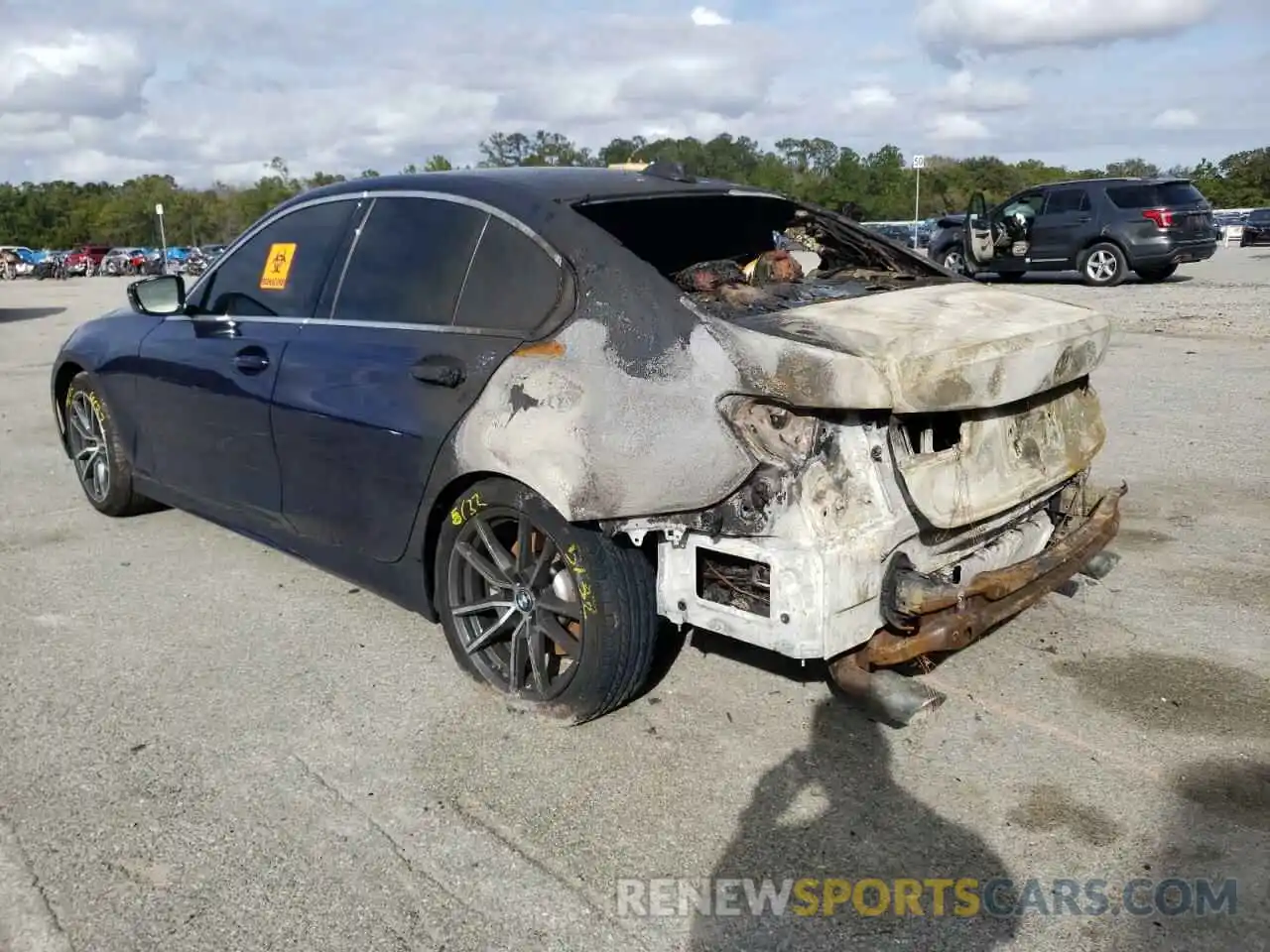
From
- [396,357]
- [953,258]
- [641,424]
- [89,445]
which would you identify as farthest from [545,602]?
[953,258]

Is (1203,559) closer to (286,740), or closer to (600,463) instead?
(600,463)

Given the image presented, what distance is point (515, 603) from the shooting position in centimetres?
340

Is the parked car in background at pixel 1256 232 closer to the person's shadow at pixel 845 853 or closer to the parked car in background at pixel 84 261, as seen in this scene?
the person's shadow at pixel 845 853

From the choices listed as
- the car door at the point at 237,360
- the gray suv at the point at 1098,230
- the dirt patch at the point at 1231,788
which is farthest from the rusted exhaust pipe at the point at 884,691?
the gray suv at the point at 1098,230

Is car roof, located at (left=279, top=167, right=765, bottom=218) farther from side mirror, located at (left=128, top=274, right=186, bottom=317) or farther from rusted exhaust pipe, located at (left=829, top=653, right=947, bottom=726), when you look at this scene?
rusted exhaust pipe, located at (left=829, top=653, right=947, bottom=726)

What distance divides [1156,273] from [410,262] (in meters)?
16.8

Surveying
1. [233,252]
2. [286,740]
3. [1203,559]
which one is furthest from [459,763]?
[1203,559]

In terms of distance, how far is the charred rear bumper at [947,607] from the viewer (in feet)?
9.56

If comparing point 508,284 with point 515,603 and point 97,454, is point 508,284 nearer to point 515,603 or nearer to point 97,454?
point 515,603

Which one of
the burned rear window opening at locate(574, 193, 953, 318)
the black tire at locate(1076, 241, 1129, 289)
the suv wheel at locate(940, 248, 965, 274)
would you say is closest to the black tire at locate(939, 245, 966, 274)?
the suv wheel at locate(940, 248, 965, 274)

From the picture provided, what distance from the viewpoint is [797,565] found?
2777 mm

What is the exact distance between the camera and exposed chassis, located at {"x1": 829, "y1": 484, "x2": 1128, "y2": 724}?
9.57 feet

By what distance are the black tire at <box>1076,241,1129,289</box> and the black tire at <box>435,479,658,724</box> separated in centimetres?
1631

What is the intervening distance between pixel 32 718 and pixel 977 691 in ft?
10.2
